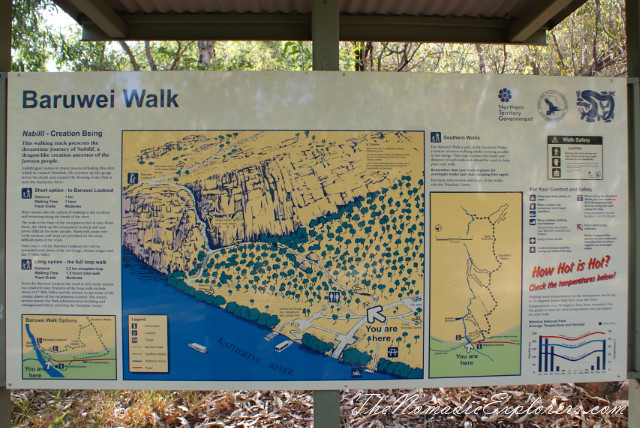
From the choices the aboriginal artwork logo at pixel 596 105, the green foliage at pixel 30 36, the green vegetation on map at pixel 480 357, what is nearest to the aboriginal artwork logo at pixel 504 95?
the aboriginal artwork logo at pixel 596 105

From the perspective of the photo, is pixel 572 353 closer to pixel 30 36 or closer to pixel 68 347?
pixel 68 347

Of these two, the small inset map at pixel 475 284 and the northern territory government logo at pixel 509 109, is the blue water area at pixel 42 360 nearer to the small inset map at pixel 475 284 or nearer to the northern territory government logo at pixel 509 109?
the small inset map at pixel 475 284

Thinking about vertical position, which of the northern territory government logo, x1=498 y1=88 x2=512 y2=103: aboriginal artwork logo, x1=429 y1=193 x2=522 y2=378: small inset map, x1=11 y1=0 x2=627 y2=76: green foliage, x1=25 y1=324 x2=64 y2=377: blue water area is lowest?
x1=25 y1=324 x2=64 y2=377: blue water area

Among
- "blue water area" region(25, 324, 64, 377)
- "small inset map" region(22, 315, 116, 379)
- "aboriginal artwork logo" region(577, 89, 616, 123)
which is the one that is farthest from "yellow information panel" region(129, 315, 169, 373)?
"aboriginal artwork logo" region(577, 89, 616, 123)

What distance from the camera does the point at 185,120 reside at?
2.56 m

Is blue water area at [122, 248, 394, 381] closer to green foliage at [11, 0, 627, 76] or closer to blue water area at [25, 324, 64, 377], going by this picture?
blue water area at [25, 324, 64, 377]

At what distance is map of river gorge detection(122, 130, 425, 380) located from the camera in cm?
257

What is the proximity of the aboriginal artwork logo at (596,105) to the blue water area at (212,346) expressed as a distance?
194 cm

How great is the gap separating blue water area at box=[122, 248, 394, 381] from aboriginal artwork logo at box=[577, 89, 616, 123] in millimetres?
1944

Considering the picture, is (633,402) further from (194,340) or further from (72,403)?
(72,403)

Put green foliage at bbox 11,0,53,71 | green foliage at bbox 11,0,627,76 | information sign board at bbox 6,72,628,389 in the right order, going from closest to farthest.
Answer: information sign board at bbox 6,72,628,389
green foliage at bbox 11,0,627,76
green foliage at bbox 11,0,53,71

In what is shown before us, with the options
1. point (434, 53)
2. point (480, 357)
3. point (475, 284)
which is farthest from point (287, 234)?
point (434, 53)

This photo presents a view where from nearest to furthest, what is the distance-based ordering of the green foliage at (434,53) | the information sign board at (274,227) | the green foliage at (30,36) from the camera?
the information sign board at (274,227) → the green foliage at (434,53) → the green foliage at (30,36)

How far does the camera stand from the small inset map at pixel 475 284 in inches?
102
